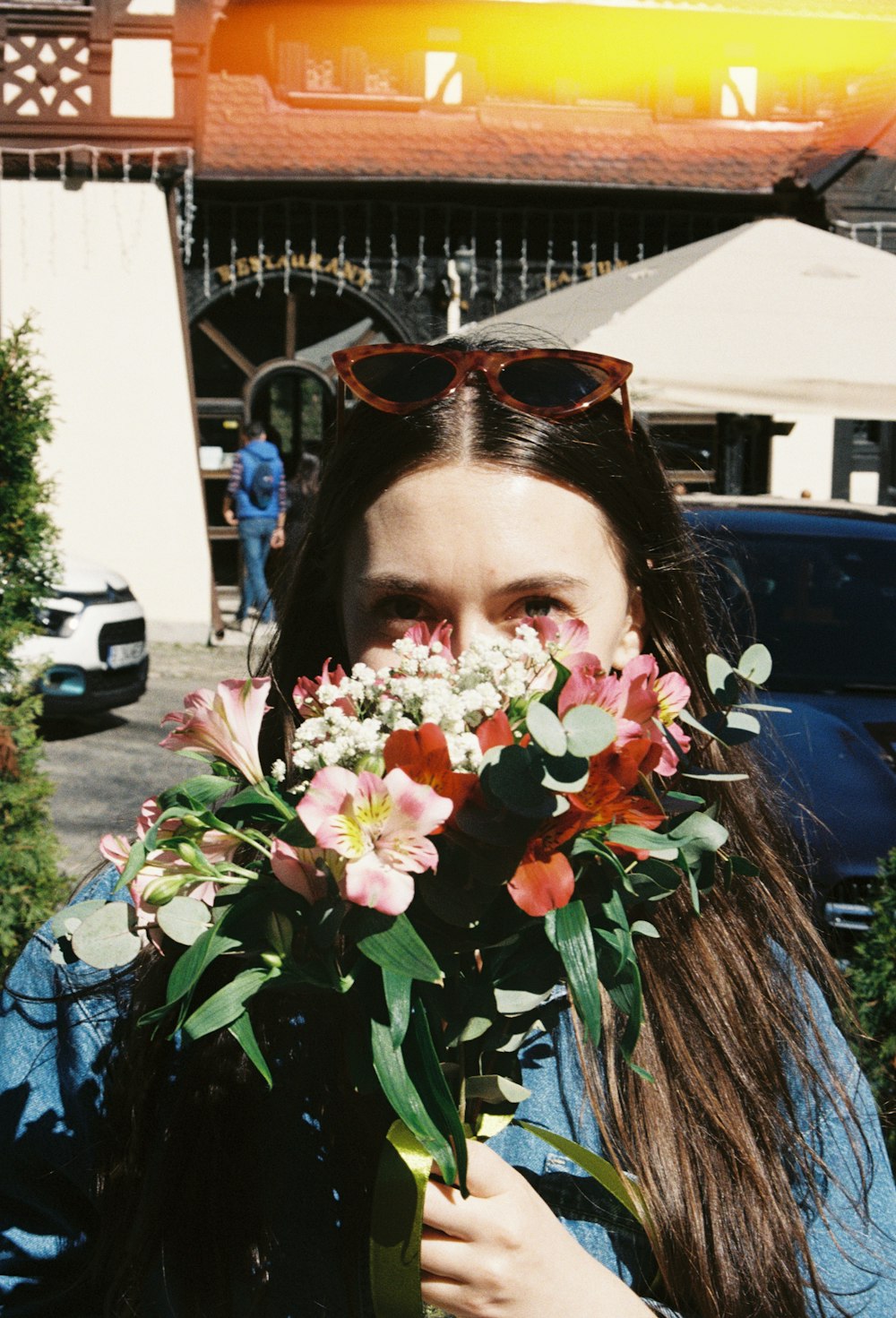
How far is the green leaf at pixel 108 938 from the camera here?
980mm

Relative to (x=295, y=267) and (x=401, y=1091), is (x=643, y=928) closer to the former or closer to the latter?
(x=401, y=1091)

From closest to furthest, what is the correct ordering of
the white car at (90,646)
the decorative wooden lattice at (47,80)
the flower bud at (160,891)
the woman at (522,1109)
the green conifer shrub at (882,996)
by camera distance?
the flower bud at (160,891), the woman at (522,1109), the green conifer shrub at (882,996), the white car at (90,646), the decorative wooden lattice at (47,80)

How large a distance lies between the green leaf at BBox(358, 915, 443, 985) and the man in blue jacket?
1193 cm

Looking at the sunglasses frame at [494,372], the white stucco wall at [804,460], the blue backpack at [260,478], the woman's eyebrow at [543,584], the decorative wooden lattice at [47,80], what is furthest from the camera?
the white stucco wall at [804,460]

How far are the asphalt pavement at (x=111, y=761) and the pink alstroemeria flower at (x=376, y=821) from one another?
186 inches

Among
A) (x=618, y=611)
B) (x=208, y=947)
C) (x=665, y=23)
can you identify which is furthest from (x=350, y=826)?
(x=665, y=23)

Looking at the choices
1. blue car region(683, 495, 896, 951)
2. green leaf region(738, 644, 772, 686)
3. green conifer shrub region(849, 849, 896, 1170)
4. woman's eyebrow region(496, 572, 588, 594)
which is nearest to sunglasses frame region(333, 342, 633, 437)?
woman's eyebrow region(496, 572, 588, 594)

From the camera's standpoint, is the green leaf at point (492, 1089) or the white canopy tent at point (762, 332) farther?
the white canopy tent at point (762, 332)

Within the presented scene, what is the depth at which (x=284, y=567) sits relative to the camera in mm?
1906

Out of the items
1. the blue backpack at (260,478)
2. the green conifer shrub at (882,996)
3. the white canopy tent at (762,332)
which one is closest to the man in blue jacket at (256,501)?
the blue backpack at (260,478)

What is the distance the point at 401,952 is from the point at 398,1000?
Answer: 4 cm

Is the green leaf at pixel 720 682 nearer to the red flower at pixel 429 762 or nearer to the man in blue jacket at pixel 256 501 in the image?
the red flower at pixel 429 762

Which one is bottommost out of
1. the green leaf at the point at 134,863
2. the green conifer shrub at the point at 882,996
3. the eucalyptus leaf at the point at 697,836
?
the green conifer shrub at the point at 882,996

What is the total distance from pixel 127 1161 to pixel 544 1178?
16.9 inches
